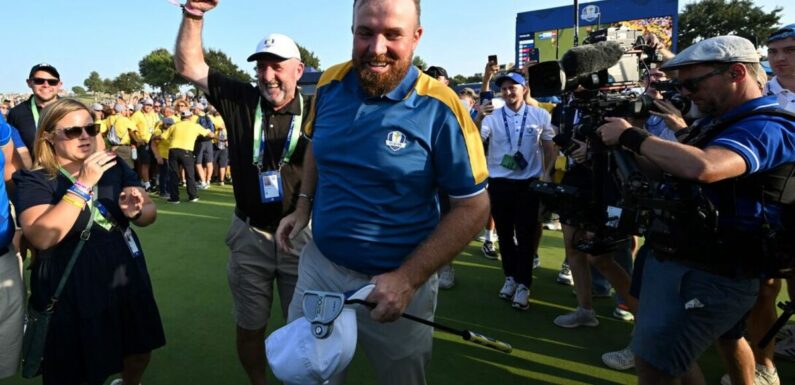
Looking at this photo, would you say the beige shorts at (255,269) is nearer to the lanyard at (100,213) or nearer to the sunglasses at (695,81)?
the lanyard at (100,213)

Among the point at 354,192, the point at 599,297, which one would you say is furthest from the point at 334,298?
the point at 599,297

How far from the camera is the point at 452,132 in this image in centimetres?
165

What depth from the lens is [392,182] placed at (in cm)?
169

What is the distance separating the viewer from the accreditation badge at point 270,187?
2.61 meters

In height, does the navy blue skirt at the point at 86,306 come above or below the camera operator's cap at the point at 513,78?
below

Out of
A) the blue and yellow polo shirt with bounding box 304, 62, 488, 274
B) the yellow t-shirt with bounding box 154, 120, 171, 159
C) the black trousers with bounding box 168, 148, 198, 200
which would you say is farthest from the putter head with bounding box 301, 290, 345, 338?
the yellow t-shirt with bounding box 154, 120, 171, 159

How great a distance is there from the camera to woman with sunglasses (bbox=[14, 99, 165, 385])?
7.02 feet

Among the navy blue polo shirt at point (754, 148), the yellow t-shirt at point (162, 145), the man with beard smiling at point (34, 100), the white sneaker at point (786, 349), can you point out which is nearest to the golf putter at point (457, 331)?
the navy blue polo shirt at point (754, 148)

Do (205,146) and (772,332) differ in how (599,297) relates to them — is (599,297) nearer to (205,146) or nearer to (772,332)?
(772,332)

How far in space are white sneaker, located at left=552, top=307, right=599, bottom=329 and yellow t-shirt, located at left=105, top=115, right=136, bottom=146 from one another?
10.3m

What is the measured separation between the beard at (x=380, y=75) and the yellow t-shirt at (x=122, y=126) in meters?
10.8

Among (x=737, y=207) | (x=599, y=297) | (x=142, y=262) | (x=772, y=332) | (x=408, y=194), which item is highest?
(x=408, y=194)

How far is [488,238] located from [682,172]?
13.9ft

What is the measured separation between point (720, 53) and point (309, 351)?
2066 mm
